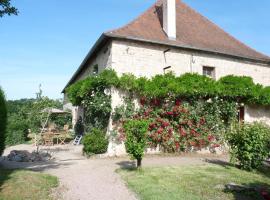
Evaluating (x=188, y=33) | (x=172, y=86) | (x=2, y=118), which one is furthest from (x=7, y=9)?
(x=188, y=33)

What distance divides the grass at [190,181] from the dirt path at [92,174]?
0.39 meters

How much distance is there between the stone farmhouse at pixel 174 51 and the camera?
13289mm

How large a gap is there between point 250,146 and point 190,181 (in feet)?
9.05

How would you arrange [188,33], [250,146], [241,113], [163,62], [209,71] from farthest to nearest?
[188,33] → [209,71] → [241,113] → [163,62] → [250,146]

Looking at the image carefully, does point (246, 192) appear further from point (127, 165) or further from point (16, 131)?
point (16, 131)

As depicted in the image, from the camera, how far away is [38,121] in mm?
13609

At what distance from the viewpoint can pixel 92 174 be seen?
827 cm

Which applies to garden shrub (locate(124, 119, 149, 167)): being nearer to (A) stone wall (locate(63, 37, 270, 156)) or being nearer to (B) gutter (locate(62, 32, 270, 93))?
(A) stone wall (locate(63, 37, 270, 156))

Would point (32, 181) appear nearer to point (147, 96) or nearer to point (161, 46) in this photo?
point (147, 96)

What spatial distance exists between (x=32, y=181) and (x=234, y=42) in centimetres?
1479

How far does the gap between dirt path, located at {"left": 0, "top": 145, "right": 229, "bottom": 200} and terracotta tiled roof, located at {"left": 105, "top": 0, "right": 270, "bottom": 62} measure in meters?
5.61

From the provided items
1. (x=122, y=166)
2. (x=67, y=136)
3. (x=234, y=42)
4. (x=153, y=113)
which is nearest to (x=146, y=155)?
(x=153, y=113)

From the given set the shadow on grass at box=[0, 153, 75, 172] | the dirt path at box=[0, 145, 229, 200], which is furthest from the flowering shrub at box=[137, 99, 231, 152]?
the shadow on grass at box=[0, 153, 75, 172]

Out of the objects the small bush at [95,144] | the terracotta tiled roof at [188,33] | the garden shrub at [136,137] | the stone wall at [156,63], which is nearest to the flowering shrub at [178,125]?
the stone wall at [156,63]
